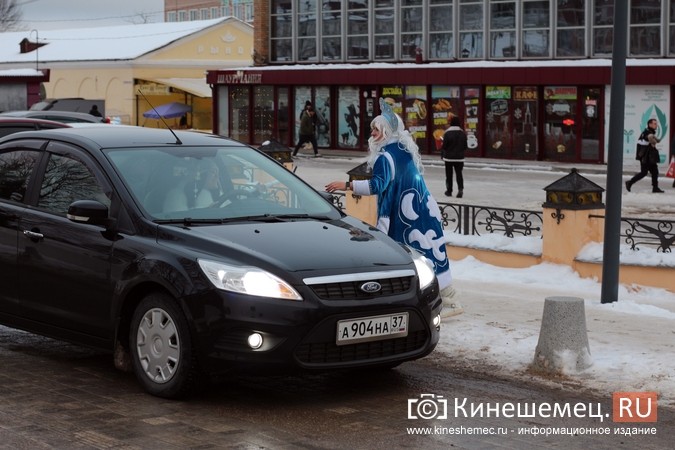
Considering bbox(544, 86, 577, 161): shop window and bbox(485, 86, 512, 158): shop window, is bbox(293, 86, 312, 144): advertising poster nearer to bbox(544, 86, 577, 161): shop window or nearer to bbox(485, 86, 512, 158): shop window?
bbox(485, 86, 512, 158): shop window

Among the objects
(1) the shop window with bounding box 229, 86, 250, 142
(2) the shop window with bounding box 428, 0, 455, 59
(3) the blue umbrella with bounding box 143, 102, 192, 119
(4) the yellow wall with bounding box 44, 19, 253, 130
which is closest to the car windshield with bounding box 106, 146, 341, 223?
(2) the shop window with bounding box 428, 0, 455, 59

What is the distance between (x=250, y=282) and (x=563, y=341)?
2.43 meters

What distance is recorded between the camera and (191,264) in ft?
23.4

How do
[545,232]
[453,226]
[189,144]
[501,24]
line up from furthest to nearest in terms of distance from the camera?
[501,24]
[453,226]
[545,232]
[189,144]

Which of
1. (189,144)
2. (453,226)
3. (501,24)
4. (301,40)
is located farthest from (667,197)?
(301,40)

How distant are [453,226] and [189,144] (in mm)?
10256

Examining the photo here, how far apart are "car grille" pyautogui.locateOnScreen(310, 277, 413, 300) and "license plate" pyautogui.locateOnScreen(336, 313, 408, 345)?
135mm

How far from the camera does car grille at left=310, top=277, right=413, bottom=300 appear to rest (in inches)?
276

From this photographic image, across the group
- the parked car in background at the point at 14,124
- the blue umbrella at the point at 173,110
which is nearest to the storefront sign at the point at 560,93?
the blue umbrella at the point at 173,110

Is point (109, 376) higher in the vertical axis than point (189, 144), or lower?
lower

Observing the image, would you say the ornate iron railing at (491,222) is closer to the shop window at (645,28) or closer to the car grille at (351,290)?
the car grille at (351,290)

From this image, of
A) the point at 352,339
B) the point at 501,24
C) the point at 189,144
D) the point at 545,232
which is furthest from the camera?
the point at 501,24

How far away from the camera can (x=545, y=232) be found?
1476 cm

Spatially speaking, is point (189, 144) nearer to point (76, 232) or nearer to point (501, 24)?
point (76, 232)
